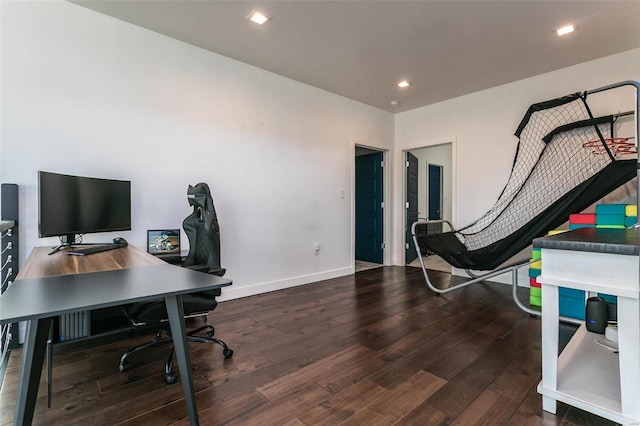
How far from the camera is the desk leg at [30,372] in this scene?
96 cm

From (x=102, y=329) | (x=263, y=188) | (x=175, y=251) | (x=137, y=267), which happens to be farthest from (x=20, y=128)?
(x=263, y=188)

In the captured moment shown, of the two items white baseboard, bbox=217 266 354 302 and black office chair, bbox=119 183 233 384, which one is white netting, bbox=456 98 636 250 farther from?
black office chair, bbox=119 183 233 384

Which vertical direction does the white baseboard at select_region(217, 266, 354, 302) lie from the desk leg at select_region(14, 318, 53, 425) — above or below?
below

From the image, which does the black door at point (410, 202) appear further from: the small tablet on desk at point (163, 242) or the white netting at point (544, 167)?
Result: the small tablet on desk at point (163, 242)

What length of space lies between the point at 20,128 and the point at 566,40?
4915 millimetres

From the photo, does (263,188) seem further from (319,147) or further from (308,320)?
(308,320)

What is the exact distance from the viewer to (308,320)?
109 inches

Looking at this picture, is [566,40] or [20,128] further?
[566,40]

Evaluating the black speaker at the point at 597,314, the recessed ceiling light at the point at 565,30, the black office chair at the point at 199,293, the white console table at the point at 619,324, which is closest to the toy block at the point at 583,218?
the white console table at the point at 619,324

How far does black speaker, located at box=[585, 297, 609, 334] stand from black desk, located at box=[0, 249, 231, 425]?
5.79ft

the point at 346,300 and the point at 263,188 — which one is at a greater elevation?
the point at 263,188

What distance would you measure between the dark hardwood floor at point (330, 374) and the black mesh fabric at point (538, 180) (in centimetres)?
65

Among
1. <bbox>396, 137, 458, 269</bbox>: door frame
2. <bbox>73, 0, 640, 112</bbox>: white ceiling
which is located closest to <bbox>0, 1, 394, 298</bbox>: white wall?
<bbox>73, 0, 640, 112</bbox>: white ceiling

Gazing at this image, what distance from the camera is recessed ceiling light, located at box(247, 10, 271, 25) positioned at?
8.41ft
